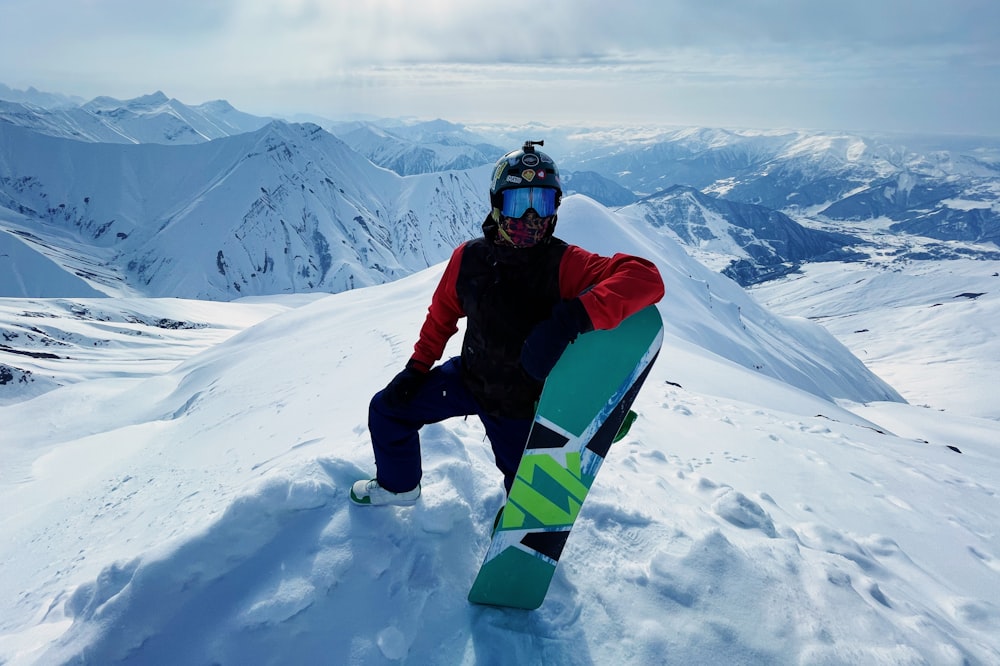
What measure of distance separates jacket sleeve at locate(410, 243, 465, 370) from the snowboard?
47.9 inches

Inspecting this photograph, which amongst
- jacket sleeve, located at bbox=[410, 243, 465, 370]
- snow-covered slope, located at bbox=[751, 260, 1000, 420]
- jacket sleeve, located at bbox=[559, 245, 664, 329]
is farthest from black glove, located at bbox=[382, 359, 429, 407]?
snow-covered slope, located at bbox=[751, 260, 1000, 420]

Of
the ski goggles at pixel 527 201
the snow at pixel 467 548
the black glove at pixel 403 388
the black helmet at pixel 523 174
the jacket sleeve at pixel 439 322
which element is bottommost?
the snow at pixel 467 548

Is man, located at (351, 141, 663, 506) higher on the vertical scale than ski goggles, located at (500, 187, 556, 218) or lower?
lower

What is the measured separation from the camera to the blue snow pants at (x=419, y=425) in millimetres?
4012

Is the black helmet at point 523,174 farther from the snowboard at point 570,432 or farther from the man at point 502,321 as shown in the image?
the snowboard at point 570,432

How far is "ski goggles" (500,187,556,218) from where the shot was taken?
387cm

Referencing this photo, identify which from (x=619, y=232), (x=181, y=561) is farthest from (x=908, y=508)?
→ (x=619, y=232)

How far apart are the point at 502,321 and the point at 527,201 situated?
99 cm

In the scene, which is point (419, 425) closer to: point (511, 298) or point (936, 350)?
point (511, 298)

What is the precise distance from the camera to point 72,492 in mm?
10352

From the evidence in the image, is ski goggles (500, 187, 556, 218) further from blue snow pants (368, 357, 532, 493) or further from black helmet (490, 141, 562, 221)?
blue snow pants (368, 357, 532, 493)

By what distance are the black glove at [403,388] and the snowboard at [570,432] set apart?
1164mm

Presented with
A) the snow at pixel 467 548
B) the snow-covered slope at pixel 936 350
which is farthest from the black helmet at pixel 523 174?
the snow-covered slope at pixel 936 350

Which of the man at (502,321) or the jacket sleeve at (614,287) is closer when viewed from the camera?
the jacket sleeve at (614,287)
